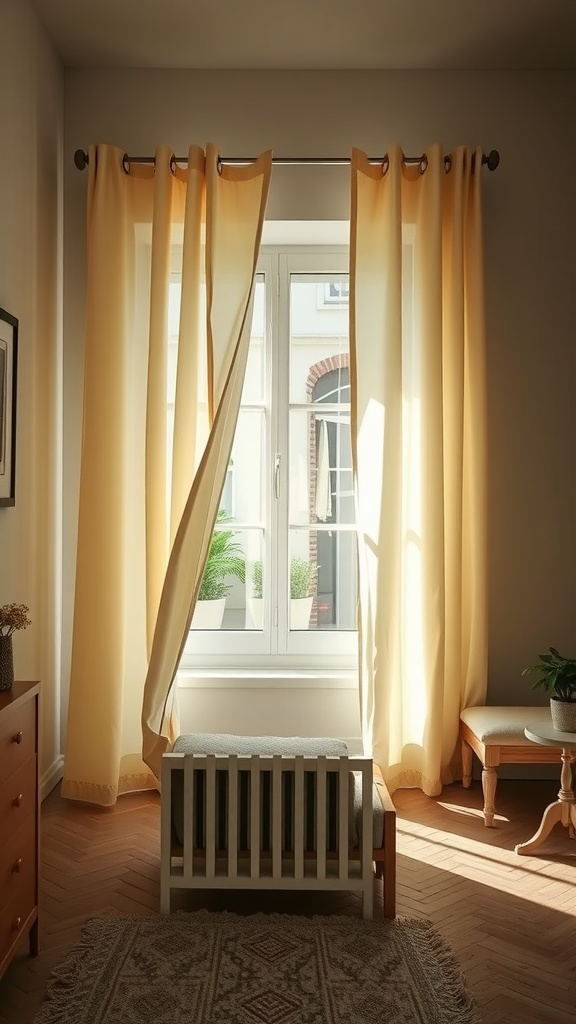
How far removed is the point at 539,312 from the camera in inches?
153

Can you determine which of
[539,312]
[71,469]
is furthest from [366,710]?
[539,312]

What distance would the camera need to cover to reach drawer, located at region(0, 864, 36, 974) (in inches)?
82.7

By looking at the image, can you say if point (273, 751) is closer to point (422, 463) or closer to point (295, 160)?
point (422, 463)

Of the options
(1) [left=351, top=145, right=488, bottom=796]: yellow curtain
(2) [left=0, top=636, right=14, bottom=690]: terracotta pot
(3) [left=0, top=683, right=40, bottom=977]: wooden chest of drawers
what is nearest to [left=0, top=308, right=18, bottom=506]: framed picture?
(2) [left=0, top=636, right=14, bottom=690]: terracotta pot

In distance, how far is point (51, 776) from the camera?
373 centimetres

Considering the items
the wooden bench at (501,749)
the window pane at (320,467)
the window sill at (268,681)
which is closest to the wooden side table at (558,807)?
the wooden bench at (501,749)

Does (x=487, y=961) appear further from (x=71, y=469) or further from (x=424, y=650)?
(x=71, y=469)

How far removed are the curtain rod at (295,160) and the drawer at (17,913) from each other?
9.14ft

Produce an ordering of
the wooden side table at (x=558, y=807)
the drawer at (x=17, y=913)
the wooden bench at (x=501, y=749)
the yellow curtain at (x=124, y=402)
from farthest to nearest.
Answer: the yellow curtain at (x=124, y=402) → the wooden bench at (x=501, y=749) → the wooden side table at (x=558, y=807) → the drawer at (x=17, y=913)

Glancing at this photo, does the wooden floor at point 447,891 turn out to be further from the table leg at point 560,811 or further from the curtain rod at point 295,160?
the curtain rod at point 295,160

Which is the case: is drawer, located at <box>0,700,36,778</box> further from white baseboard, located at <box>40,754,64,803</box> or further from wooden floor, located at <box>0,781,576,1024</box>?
white baseboard, located at <box>40,754,64,803</box>

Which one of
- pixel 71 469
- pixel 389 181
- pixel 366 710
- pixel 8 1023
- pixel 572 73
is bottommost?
pixel 8 1023

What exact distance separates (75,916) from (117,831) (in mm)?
707

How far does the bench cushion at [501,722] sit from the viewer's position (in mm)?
3307
